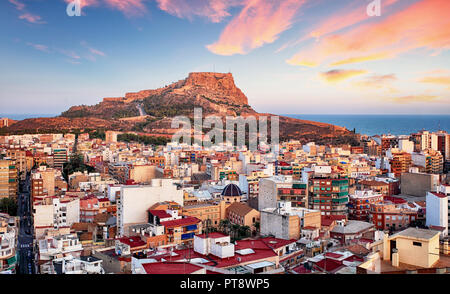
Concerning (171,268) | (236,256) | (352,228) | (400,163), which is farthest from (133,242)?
(400,163)

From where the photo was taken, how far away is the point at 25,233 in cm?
845

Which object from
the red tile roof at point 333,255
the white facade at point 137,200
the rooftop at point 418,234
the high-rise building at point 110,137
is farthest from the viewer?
the high-rise building at point 110,137

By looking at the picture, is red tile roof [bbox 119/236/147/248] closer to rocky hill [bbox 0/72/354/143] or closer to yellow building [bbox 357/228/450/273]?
yellow building [bbox 357/228/450/273]

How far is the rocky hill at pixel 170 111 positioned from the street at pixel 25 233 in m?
6.79

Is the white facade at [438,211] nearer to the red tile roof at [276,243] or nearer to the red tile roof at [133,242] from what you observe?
the red tile roof at [276,243]

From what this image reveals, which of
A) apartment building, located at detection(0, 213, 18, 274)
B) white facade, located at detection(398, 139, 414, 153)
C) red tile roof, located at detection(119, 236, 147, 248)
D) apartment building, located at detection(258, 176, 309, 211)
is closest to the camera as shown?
apartment building, located at detection(0, 213, 18, 274)

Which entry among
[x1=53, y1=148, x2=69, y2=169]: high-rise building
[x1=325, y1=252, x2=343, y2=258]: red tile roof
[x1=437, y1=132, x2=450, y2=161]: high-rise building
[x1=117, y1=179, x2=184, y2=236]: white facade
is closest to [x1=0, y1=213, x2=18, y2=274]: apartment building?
[x1=117, y1=179, x2=184, y2=236]: white facade

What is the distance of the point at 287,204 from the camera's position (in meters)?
7.71

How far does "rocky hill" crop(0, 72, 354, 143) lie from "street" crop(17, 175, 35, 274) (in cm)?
679

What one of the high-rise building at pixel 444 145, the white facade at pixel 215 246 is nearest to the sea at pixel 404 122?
the high-rise building at pixel 444 145

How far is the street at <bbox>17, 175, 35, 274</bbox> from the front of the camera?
6.57m

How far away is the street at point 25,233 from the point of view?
6.57 metres

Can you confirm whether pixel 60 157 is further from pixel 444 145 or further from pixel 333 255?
pixel 444 145

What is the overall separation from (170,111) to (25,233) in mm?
23063
